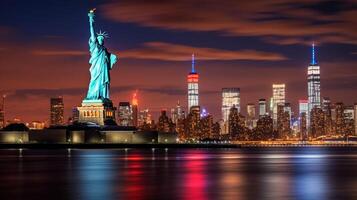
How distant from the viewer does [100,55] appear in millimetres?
136875

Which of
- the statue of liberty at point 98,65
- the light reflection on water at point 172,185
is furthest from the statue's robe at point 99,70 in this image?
the light reflection on water at point 172,185

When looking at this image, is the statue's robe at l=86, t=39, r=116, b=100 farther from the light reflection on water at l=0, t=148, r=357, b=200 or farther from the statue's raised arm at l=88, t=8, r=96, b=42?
the light reflection on water at l=0, t=148, r=357, b=200

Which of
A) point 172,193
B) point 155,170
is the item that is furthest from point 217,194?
point 155,170

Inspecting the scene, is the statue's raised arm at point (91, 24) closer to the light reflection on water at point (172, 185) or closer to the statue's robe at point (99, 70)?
the statue's robe at point (99, 70)

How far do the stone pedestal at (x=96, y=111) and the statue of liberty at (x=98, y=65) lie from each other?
83 cm

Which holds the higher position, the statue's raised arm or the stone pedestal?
the statue's raised arm

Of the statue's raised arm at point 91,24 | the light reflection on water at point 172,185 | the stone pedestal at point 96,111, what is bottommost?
the light reflection on water at point 172,185

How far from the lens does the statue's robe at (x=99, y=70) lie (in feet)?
449

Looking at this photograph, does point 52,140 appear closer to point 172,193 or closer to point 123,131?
point 123,131

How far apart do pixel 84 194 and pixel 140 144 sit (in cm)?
9990

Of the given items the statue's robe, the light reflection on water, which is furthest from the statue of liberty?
the light reflection on water

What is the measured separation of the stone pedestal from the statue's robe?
88 centimetres

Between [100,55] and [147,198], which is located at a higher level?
[100,55]

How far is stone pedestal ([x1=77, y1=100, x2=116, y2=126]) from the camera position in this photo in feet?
458
